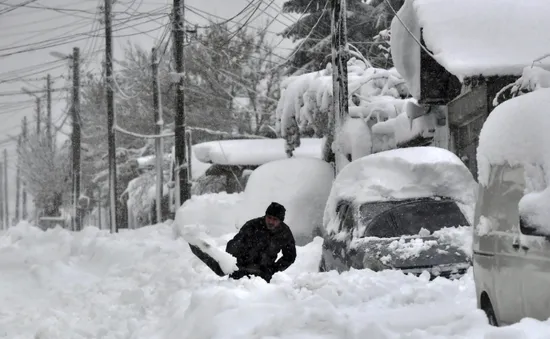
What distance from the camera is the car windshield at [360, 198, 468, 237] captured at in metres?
9.11

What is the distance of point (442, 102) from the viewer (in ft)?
57.2

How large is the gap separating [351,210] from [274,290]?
331 cm

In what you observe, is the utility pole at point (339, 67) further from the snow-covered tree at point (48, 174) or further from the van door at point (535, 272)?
the snow-covered tree at point (48, 174)

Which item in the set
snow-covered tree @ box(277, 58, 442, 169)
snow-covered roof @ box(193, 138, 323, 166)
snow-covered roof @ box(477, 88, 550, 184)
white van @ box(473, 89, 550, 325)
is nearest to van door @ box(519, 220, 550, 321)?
white van @ box(473, 89, 550, 325)

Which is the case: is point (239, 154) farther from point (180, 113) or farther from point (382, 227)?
point (382, 227)

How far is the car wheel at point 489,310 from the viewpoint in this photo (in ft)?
17.5

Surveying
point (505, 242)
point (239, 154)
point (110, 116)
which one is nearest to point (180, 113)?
point (110, 116)

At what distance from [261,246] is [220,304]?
7.97 feet

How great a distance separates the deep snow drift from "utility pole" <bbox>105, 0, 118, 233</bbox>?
15.2 metres

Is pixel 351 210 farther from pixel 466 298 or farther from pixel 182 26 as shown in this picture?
pixel 182 26

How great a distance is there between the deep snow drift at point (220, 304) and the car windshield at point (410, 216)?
1108 mm

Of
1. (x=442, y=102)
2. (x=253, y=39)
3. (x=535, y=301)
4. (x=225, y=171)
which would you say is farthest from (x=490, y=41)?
(x=253, y=39)

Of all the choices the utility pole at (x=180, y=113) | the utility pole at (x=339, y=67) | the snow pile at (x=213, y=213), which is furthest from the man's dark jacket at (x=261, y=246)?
the utility pole at (x=180, y=113)

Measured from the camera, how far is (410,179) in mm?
9906
